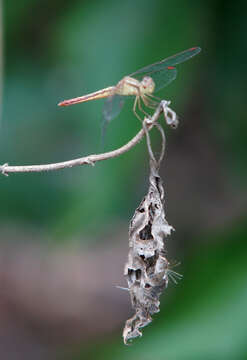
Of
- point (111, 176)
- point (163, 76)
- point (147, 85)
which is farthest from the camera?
point (111, 176)

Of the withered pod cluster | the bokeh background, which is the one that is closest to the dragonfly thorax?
the bokeh background

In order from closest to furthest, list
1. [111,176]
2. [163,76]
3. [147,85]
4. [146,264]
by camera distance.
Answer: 1. [146,264]
2. [147,85]
3. [163,76]
4. [111,176]

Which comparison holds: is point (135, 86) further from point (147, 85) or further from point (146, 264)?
point (146, 264)

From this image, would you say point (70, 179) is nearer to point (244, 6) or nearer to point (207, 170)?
point (207, 170)

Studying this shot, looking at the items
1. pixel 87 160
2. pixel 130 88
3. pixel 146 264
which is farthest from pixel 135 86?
pixel 146 264

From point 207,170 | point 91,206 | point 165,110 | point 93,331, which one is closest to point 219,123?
point 207,170

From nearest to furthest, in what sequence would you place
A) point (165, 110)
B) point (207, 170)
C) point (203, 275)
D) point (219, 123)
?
point (165, 110) → point (203, 275) → point (219, 123) → point (207, 170)

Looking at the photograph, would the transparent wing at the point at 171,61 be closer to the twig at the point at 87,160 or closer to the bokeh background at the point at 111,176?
the bokeh background at the point at 111,176

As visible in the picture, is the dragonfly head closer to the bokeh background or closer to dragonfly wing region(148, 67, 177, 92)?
dragonfly wing region(148, 67, 177, 92)
